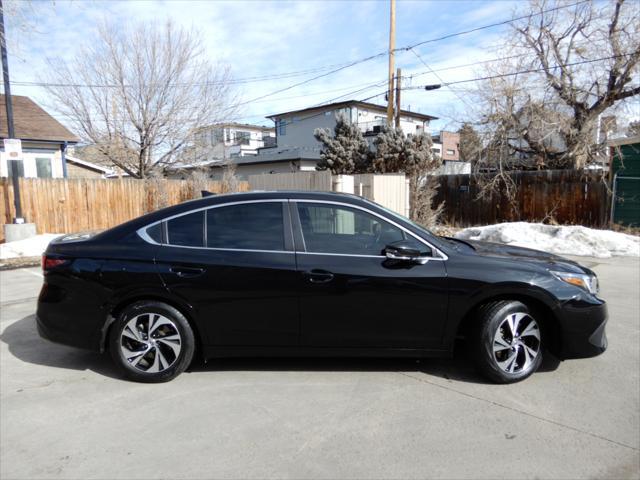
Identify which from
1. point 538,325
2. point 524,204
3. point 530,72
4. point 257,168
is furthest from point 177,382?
point 257,168

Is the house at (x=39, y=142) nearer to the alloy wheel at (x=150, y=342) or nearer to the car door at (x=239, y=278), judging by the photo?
the alloy wheel at (x=150, y=342)

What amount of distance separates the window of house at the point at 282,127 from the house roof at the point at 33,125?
2414cm

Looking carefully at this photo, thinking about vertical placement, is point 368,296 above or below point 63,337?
above

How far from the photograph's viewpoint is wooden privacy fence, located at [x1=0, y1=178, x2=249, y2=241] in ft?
41.8

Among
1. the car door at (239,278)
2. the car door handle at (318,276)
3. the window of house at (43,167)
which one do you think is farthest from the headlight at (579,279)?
the window of house at (43,167)

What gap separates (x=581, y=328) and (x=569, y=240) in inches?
349

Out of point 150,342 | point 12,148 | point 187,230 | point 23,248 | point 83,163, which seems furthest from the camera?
point 83,163

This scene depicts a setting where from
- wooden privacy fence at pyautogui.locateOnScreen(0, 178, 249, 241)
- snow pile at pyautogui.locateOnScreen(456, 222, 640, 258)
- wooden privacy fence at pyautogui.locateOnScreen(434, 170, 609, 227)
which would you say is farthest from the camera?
wooden privacy fence at pyautogui.locateOnScreen(434, 170, 609, 227)

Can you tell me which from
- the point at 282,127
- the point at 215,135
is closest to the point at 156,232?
the point at 215,135

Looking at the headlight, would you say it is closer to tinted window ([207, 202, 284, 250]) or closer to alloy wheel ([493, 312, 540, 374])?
alloy wheel ([493, 312, 540, 374])

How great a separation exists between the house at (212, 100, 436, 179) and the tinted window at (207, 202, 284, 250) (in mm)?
25436

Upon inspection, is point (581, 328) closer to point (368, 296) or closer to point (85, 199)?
point (368, 296)

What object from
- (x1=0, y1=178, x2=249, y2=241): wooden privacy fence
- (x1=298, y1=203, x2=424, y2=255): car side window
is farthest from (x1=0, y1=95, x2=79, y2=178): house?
(x1=298, y1=203, x2=424, y2=255): car side window

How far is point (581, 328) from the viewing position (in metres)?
3.71
